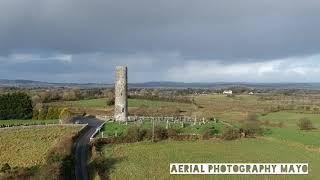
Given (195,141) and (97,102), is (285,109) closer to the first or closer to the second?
(97,102)

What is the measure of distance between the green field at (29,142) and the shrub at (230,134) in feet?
52.0

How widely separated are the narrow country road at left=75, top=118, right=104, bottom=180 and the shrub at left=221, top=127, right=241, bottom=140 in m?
13.9

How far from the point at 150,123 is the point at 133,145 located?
1063 centimetres

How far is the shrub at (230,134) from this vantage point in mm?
53156

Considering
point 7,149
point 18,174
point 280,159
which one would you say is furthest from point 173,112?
point 18,174

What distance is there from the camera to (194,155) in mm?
42094

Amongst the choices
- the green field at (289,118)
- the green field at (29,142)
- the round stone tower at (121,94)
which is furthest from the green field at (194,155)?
the green field at (289,118)

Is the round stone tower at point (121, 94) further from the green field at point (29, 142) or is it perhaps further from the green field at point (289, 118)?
the green field at point (289, 118)

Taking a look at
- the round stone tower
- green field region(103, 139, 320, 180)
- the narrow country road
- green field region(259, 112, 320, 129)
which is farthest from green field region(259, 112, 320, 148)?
the narrow country road

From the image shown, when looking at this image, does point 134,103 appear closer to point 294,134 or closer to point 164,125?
point 164,125

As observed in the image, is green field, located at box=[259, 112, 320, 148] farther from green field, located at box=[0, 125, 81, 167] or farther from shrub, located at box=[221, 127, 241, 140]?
green field, located at box=[0, 125, 81, 167]

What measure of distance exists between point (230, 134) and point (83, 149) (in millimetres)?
16377

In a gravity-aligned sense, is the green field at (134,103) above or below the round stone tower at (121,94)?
below

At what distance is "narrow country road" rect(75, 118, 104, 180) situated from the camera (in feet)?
116
